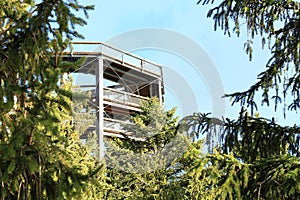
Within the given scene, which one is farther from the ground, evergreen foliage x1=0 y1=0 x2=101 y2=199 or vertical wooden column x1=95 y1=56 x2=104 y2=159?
vertical wooden column x1=95 y1=56 x2=104 y2=159

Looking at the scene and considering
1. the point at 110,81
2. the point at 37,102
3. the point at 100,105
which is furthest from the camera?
the point at 110,81

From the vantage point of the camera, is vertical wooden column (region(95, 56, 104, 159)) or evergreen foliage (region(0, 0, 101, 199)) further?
vertical wooden column (region(95, 56, 104, 159))

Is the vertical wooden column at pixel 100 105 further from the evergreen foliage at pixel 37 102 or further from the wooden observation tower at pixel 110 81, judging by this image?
the evergreen foliage at pixel 37 102

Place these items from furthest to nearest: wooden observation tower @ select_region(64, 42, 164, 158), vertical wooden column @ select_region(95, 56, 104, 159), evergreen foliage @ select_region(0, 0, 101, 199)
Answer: wooden observation tower @ select_region(64, 42, 164, 158), vertical wooden column @ select_region(95, 56, 104, 159), evergreen foliage @ select_region(0, 0, 101, 199)

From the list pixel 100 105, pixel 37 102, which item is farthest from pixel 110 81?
pixel 37 102

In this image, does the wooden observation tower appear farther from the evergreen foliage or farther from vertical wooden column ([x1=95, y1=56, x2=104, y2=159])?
the evergreen foliage

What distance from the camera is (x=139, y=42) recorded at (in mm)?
12602

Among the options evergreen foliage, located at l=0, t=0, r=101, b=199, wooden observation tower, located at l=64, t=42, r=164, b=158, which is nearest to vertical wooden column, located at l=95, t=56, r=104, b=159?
wooden observation tower, located at l=64, t=42, r=164, b=158

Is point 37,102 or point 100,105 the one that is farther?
point 100,105

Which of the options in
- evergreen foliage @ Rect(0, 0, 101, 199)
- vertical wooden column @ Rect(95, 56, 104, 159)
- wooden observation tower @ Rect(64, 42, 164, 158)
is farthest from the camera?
wooden observation tower @ Rect(64, 42, 164, 158)

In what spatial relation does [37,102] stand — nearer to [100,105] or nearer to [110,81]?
[100,105]

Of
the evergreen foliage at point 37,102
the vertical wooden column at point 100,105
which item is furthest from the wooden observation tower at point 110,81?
the evergreen foliage at point 37,102

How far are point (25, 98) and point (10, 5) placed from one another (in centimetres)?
89

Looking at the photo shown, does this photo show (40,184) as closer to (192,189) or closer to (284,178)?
(284,178)
